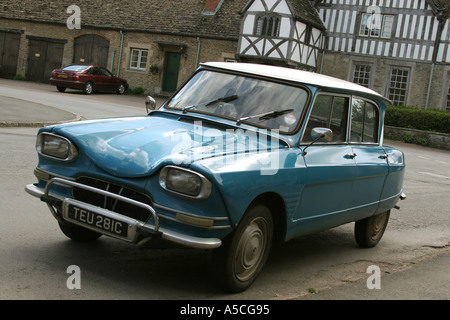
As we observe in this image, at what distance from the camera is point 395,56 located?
1271 inches

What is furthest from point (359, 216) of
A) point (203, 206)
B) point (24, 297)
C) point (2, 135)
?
point (2, 135)

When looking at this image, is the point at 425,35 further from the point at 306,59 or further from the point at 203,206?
the point at 203,206

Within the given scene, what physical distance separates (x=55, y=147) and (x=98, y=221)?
89cm

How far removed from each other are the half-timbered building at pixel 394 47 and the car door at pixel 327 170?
89.2ft

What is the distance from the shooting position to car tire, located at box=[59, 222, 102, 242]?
550cm

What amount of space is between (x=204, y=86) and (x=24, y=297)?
2.73 m

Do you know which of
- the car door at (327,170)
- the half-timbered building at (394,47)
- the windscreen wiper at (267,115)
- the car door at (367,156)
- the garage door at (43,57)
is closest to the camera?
the car door at (327,170)

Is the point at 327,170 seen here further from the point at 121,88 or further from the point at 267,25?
the point at 121,88

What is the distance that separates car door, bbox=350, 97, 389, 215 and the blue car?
22mm

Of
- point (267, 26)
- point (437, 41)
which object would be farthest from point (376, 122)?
point (437, 41)

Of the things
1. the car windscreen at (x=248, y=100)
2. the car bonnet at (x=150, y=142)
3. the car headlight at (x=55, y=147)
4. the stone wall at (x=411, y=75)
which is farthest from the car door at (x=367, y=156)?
the stone wall at (x=411, y=75)

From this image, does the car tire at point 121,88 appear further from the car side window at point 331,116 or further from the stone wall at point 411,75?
the car side window at point 331,116

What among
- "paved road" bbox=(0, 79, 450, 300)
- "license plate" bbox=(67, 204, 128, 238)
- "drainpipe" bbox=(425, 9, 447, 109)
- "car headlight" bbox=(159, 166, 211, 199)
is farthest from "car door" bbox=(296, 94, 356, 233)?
"drainpipe" bbox=(425, 9, 447, 109)

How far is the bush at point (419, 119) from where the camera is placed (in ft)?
89.5
